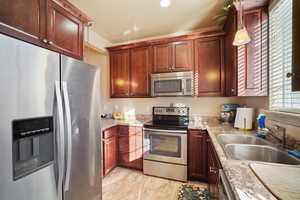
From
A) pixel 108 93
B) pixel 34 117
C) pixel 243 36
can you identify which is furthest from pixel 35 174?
pixel 108 93

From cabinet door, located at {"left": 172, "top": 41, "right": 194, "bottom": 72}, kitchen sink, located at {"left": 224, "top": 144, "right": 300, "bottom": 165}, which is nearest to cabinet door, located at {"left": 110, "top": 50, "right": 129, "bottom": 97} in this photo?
cabinet door, located at {"left": 172, "top": 41, "right": 194, "bottom": 72}

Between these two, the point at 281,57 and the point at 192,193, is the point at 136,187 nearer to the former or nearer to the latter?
the point at 192,193

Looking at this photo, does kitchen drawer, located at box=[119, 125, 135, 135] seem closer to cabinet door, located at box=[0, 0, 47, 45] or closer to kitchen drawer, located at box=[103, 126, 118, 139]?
kitchen drawer, located at box=[103, 126, 118, 139]

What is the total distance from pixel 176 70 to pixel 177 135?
1.14m

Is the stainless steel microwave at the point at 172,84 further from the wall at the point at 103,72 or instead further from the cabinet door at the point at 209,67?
the wall at the point at 103,72

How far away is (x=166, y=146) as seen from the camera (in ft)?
6.96

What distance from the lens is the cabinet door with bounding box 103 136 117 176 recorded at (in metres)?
2.12

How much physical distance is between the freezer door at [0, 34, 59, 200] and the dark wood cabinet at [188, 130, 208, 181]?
1676mm

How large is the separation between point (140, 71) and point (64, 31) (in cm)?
142

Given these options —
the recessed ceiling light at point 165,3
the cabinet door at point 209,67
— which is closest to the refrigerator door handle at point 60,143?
the recessed ceiling light at point 165,3

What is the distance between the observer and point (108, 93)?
10.1 feet

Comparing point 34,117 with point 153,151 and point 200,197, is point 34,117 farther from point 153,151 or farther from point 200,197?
point 200,197

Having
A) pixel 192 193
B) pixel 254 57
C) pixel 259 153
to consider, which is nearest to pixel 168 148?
pixel 192 193

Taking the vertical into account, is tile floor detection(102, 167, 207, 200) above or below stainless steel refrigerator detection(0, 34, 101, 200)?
below
